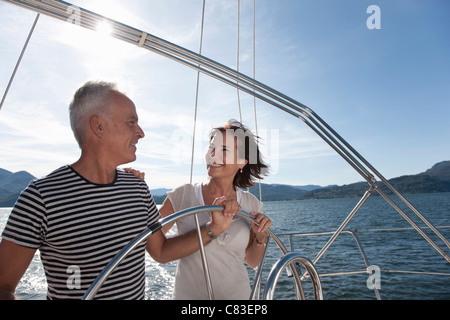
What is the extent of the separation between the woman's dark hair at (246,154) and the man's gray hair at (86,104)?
738 millimetres

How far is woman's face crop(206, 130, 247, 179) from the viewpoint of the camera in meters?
1.72

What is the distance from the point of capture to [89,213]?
1106 mm

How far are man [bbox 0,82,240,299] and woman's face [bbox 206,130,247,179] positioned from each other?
45cm

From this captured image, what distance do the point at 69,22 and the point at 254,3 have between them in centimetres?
422

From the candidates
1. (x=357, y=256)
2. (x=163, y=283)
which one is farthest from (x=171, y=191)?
(x=357, y=256)

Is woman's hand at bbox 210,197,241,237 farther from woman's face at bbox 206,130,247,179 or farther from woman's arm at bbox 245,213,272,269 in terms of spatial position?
woman's face at bbox 206,130,247,179

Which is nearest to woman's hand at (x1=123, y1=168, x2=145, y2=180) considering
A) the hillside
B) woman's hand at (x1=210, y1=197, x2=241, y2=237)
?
woman's hand at (x1=210, y1=197, x2=241, y2=237)

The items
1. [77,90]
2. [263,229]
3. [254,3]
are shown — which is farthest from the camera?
[254,3]

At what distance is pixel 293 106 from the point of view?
169 cm

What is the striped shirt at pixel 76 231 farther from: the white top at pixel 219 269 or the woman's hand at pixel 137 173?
the white top at pixel 219 269

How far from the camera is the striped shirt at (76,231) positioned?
987mm

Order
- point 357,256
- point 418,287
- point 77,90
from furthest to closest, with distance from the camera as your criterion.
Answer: point 357,256 < point 418,287 < point 77,90
